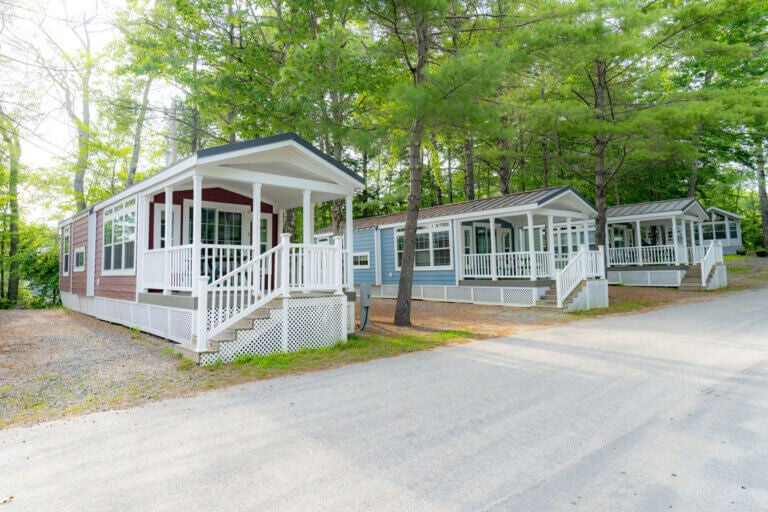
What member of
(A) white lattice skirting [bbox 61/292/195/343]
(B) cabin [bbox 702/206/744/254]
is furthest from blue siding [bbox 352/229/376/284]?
(B) cabin [bbox 702/206/744/254]

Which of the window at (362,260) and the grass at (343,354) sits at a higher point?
the window at (362,260)

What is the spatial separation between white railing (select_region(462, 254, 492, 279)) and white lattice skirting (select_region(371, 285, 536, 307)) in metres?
0.45

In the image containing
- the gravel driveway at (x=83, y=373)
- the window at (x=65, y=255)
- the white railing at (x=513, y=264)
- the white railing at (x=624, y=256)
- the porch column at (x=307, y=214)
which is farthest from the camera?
the white railing at (x=624, y=256)

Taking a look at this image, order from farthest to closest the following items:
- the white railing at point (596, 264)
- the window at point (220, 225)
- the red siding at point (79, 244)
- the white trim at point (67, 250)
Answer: the white trim at point (67, 250) → the white railing at point (596, 264) → the red siding at point (79, 244) → the window at point (220, 225)

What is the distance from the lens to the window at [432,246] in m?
15.5

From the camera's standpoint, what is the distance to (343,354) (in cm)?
686

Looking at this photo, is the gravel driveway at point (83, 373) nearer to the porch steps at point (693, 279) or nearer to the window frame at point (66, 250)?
the window frame at point (66, 250)

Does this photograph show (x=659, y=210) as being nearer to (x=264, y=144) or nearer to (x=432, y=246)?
(x=432, y=246)

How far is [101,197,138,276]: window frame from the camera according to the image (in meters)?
9.49

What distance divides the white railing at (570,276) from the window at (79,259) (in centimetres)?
1403

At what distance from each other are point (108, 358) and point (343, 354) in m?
3.68

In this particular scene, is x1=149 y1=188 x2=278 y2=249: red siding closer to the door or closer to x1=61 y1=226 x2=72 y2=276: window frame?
the door

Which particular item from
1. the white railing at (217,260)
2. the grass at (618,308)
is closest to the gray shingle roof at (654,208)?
Result: the grass at (618,308)

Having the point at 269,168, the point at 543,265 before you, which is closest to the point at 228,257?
the point at 269,168
